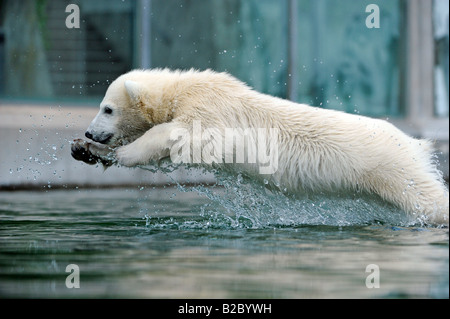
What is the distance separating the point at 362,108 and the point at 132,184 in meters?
4.02

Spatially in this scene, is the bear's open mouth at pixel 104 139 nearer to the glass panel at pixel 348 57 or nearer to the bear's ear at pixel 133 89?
the bear's ear at pixel 133 89

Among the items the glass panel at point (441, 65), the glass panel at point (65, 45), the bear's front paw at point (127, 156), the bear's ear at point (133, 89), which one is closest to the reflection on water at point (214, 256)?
the bear's front paw at point (127, 156)

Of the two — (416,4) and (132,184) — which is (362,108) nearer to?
(416,4)

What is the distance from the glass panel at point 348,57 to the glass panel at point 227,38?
38 cm

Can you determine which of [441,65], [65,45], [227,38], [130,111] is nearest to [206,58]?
[227,38]

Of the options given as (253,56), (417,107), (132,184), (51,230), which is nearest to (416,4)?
(417,107)

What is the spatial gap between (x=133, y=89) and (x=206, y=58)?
6.13 metres

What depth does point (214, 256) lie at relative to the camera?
3619 mm

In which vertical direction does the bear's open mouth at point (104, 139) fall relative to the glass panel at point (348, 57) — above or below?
below

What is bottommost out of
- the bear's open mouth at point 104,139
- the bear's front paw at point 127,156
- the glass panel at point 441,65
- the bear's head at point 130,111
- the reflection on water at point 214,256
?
the reflection on water at point 214,256

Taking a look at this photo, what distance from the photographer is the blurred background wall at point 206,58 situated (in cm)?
959

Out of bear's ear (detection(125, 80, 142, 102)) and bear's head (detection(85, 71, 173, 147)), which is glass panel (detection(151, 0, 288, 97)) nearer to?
bear's head (detection(85, 71, 173, 147))

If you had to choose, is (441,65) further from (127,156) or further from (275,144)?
(127,156)
